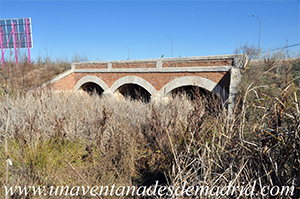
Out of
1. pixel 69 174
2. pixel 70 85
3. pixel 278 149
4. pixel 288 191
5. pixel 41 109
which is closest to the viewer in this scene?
pixel 288 191

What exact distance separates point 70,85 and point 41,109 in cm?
1014

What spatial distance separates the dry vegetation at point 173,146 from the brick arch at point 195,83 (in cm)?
218

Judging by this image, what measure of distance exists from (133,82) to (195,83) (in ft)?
13.4

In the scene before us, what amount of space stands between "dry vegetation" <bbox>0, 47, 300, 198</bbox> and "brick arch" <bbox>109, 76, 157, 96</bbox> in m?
4.60

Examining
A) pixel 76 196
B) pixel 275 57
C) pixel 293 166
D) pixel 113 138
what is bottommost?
pixel 76 196

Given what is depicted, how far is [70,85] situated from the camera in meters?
16.0

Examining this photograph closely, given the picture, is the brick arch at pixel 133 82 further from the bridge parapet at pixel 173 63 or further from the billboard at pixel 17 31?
the billboard at pixel 17 31

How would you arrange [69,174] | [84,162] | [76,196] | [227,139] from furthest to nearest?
[84,162] → [69,174] → [76,196] → [227,139]

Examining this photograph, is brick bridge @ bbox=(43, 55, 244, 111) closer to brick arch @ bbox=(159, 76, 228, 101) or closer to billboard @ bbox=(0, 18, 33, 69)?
brick arch @ bbox=(159, 76, 228, 101)

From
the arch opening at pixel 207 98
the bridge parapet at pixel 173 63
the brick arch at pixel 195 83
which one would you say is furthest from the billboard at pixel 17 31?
the arch opening at pixel 207 98

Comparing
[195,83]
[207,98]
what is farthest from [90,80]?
[207,98]

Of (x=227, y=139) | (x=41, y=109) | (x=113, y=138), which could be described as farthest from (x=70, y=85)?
(x=227, y=139)

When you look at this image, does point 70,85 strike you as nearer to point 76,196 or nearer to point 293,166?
point 76,196

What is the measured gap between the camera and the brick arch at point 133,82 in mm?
11773
